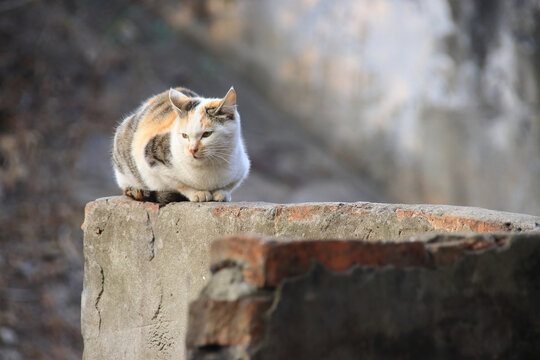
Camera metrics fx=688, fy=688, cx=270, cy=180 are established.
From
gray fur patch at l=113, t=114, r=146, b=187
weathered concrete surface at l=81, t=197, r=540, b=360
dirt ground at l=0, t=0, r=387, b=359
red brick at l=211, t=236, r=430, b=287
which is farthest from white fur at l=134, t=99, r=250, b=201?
dirt ground at l=0, t=0, r=387, b=359

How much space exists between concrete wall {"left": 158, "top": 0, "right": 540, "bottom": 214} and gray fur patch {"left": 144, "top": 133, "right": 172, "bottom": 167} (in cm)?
501

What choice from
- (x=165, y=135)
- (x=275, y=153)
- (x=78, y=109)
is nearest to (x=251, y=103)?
(x=275, y=153)

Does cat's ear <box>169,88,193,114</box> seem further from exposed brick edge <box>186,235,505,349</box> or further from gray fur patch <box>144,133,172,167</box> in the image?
exposed brick edge <box>186,235,505,349</box>

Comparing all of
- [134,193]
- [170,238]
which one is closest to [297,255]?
[170,238]

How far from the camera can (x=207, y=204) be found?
3.16 meters

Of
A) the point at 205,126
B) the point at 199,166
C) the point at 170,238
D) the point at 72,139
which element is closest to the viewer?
the point at 170,238

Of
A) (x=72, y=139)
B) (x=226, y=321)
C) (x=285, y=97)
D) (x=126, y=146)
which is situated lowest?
(x=226, y=321)

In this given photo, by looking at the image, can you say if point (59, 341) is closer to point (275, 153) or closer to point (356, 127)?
point (275, 153)

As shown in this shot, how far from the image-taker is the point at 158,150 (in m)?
3.51

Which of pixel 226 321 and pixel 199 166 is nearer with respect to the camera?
pixel 226 321

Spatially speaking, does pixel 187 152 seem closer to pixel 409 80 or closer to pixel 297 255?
pixel 297 255

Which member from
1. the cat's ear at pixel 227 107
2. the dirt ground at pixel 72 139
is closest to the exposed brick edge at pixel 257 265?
the cat's ear at pixel 227 107

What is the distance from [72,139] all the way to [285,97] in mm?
2732

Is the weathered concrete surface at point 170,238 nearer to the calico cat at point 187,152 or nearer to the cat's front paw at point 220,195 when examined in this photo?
the calico cat at point 187,152
